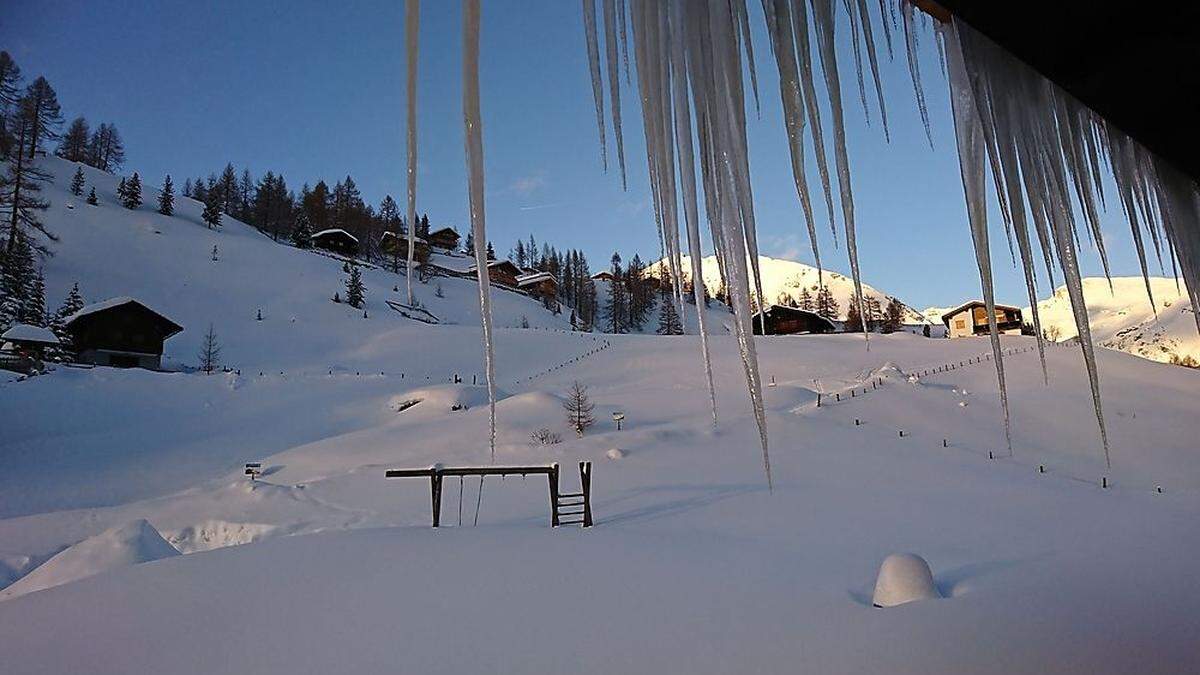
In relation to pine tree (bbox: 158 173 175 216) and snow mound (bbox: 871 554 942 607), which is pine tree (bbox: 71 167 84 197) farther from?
snow mound (bbox: 871 554 942 607)

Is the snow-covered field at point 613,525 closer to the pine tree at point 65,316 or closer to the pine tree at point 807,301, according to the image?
the pine tree at point 65,316

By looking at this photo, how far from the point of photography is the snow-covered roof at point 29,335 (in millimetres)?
23141

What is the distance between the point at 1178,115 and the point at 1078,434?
21.2 metres

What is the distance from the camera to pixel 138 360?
30.2 meters

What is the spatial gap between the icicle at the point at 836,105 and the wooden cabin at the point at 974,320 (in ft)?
172

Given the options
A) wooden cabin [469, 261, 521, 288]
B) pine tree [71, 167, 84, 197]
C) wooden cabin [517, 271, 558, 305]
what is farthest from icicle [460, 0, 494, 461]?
pine tree [71, 167, 84, 197]

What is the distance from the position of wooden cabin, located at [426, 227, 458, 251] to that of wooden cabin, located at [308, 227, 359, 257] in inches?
575

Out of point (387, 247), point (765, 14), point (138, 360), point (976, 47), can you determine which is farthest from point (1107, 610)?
point (387, 247)

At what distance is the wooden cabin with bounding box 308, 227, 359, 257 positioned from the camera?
202 ft

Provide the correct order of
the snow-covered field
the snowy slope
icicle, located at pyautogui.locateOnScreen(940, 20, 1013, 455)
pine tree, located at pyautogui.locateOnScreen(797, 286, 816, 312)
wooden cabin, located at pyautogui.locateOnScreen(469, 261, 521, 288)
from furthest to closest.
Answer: pine tree, located at pyautogui.locateOnScreen(797, 286, 816, 312), wooden cabin, located at pyautogui.locateOnScreen(469, 261, 521, 288), the snowy slope, the snow-covered field, icicle, located at pyautogui.locateOnScreen(940, 20, 1013, 455)

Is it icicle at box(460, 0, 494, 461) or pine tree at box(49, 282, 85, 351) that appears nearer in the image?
icicle at box(460, 0, 494, 461)

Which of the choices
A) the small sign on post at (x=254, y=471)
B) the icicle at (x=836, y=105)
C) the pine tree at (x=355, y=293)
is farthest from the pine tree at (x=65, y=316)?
the icicle at (x=836, y=105)

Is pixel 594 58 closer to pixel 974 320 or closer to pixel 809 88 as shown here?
pixel 809 88

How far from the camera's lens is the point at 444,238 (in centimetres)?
8112
